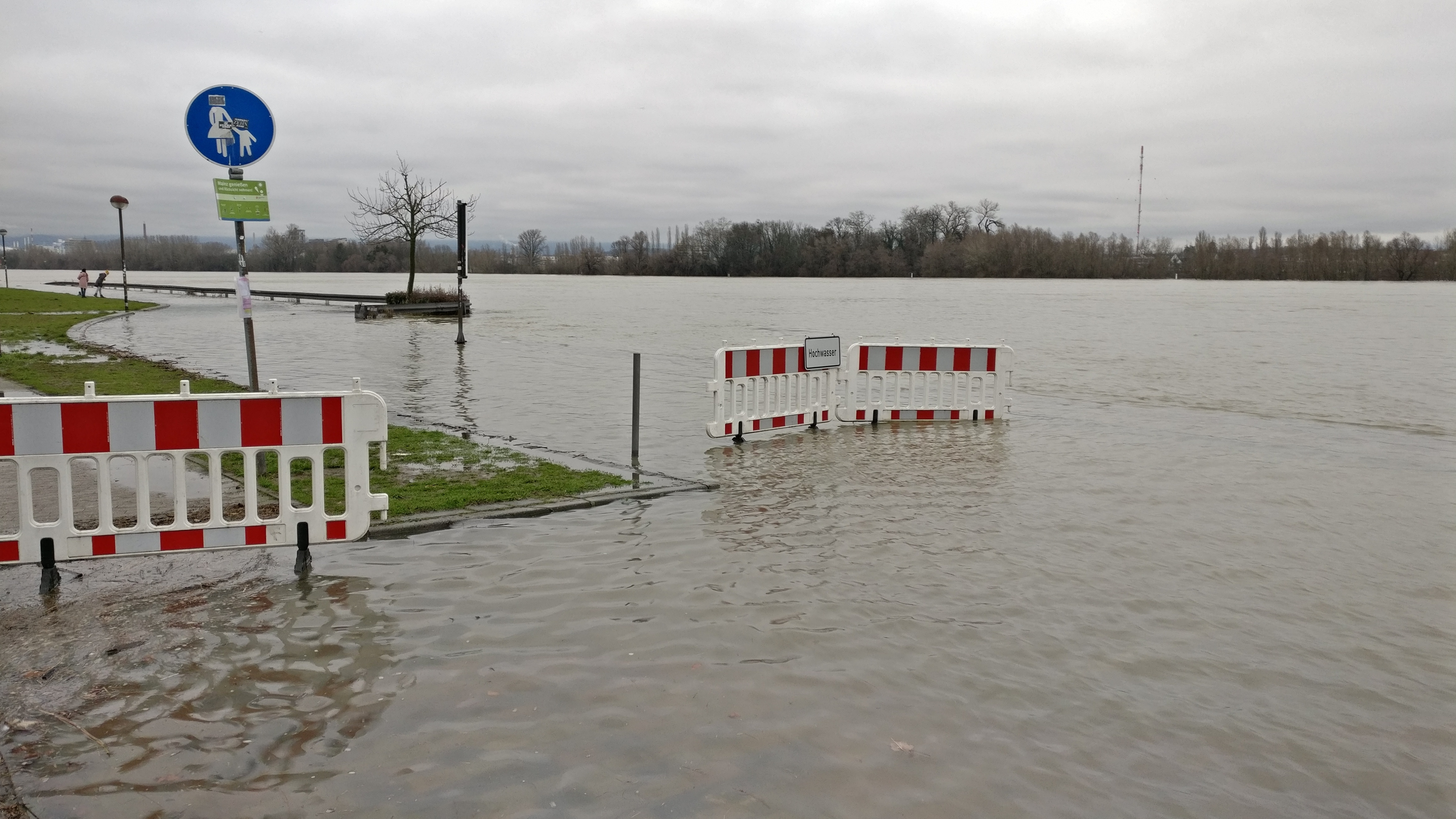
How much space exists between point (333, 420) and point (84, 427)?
1.36 meters

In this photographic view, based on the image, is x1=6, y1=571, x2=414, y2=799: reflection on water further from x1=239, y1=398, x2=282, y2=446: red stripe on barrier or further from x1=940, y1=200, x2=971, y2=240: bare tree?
x1=940, y1=200, x2=971, y2=240: bare tree

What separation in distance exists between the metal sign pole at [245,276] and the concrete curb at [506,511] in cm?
180

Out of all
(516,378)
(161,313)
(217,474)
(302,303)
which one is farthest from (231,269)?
(217,474)

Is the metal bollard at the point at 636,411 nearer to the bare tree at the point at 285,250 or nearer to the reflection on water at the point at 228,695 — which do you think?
the reflection on water at the point at 228,695

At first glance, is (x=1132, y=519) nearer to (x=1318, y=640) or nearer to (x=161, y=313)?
(x=1318, y=640)

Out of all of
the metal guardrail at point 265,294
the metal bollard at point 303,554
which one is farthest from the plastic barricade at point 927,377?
the metal guardrail at point 265,294

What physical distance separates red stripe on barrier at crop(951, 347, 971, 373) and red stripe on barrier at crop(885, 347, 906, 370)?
3.15 feet

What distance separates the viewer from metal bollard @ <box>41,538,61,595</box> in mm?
6000

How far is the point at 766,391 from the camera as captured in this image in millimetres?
12461

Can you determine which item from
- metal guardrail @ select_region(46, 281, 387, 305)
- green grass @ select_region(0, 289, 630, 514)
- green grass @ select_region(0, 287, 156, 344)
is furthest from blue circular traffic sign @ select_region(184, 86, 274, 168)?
metal guardrail @ select_region(46, 281, 387, 305)

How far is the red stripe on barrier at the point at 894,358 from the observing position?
13.7 meters

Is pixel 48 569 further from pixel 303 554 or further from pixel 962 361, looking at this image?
pixel 962 361

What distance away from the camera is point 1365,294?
93938 millimetres

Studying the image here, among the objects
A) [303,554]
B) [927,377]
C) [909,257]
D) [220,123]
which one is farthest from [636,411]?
[909,257]
